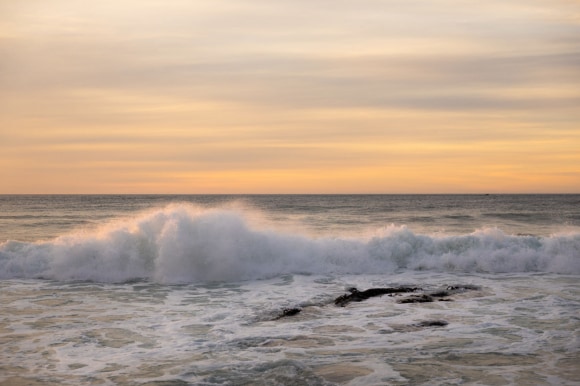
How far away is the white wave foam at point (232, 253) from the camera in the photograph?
19.1 metres

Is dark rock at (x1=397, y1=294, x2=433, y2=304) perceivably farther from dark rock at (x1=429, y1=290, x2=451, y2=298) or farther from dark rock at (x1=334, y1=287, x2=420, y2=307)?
dark rock at (x1=334, y1=287, x2=420, y2=307)

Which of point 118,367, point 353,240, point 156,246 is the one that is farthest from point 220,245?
point 118,367

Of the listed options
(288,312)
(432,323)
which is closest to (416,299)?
(432,323)

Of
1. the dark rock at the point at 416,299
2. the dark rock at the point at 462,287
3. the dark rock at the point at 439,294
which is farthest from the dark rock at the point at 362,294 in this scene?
the dark rock at the point at 462,287

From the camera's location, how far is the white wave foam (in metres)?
19.1

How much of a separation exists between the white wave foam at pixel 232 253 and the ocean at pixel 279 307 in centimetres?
6

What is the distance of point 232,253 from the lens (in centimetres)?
1966

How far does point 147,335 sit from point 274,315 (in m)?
2.95

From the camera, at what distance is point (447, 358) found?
891 cm

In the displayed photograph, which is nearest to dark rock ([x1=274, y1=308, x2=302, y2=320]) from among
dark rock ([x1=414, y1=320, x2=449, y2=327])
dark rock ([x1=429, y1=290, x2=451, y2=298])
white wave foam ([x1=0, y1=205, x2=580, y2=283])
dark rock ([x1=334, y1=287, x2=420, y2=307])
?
dark rock ([x1=334, y1=287, x2=420, y2=307])

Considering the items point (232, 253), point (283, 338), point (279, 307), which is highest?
point (232, 253)

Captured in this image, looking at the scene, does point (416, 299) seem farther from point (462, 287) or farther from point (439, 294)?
point (462, 287)

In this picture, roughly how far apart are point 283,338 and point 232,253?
970 cm

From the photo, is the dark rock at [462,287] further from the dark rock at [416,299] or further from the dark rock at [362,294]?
the dark rock at [416,299]
